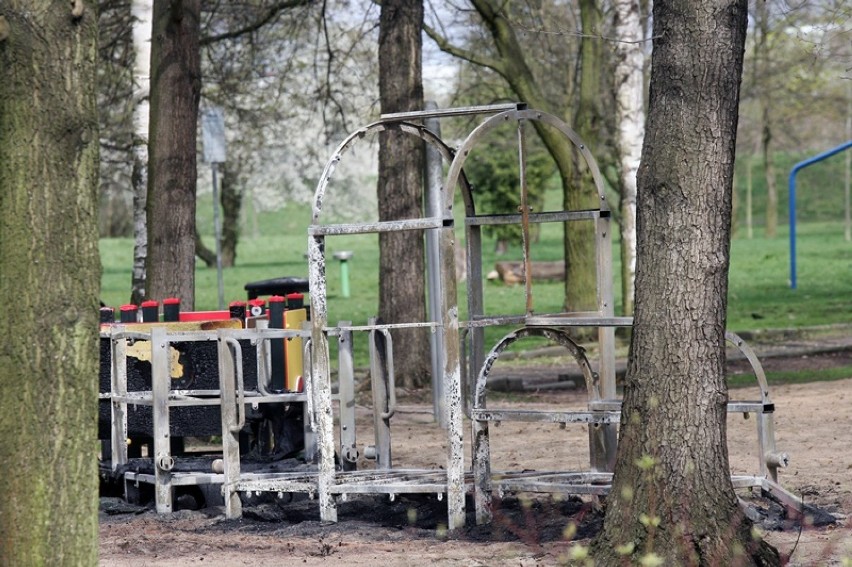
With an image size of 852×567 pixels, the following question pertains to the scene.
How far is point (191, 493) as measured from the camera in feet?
24.8

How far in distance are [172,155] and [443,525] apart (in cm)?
498

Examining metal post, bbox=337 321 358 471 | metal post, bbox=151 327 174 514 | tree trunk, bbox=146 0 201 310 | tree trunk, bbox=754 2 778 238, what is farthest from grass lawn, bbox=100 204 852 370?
metal post, bbox=151 327 174 514

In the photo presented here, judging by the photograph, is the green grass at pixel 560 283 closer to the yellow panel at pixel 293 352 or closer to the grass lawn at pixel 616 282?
the grass lawn at pixel 616 282

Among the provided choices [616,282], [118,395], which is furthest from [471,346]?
[616,282]

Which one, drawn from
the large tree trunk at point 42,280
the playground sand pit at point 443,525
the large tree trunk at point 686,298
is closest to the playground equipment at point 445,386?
the playground sand pit at point 443,525

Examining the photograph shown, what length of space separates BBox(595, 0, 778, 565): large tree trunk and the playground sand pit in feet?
1.25

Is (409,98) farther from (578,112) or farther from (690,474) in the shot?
(690,474)

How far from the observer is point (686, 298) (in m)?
4.91

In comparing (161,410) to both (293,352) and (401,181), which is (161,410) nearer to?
(293,352)

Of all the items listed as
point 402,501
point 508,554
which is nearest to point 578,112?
point 402,501

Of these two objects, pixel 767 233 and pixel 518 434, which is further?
pixel 767 233

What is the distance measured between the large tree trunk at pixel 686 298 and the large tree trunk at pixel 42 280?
2.01 m

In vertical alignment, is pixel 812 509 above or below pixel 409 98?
below

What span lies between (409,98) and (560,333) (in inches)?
237
